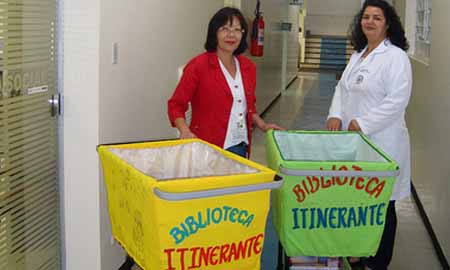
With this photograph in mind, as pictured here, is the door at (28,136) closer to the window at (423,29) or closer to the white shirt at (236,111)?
the white shirt at (236,111)

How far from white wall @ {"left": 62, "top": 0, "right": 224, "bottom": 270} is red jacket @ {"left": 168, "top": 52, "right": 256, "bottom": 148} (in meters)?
0.36

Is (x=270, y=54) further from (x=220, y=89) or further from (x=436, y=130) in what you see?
(x=220, y=89)

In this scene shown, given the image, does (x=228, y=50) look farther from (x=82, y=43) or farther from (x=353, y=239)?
(x=353, y=239)

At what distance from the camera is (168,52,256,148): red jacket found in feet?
9.66

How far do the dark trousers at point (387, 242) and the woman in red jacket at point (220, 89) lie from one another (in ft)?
2.83

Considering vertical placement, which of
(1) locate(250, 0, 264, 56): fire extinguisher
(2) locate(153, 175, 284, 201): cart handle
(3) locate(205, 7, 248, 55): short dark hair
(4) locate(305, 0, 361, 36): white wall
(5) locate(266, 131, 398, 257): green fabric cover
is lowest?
(5) locate(266, 131, 398, 257): green fabric cover

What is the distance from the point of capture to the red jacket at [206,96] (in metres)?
2.95

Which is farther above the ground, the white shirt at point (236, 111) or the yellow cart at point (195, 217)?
the white shirt at point (236, 111)

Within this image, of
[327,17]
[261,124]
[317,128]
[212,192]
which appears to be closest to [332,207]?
[212,192]

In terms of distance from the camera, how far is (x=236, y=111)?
119 inches

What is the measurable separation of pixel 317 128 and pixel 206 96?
18.5 ft

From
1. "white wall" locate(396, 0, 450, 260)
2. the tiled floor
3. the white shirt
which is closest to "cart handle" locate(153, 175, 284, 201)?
the white shirt

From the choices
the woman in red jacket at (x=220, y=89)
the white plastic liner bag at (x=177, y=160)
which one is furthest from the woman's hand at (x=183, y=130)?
the white plastic liner bag at (x=177, y=160)

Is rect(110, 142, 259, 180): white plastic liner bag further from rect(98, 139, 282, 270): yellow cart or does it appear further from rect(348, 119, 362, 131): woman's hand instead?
rect(348, 119, 362, 131): woman's hand
